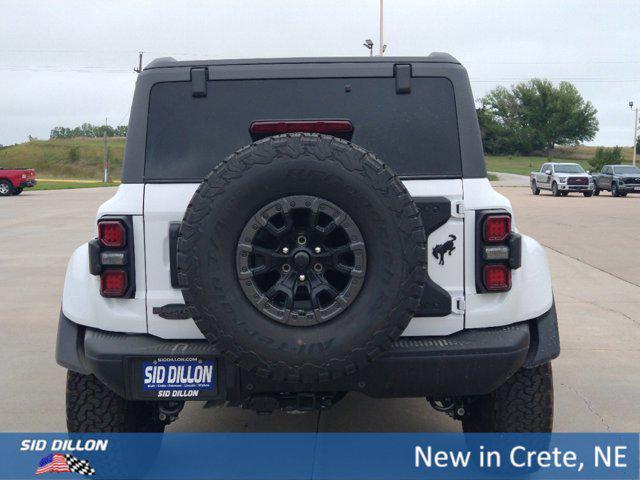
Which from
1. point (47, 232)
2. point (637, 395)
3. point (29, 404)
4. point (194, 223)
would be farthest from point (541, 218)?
point (194, 223)

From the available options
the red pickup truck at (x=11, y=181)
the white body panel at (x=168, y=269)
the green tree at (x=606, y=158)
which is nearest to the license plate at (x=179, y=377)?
the white body panel at (x=168, y=269)

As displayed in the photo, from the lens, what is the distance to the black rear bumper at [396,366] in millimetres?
3291

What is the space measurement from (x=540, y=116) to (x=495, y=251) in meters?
128

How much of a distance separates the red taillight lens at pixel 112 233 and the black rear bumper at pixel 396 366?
0.41 meters

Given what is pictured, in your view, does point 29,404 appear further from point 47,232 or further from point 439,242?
point 47,232

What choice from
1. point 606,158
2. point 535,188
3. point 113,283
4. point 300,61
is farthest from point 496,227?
point 606,158

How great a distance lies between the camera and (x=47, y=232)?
56.1 ft

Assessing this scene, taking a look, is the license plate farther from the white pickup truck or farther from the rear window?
the white pickup truck

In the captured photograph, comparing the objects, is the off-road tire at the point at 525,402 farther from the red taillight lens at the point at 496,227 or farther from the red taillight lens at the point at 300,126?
the red taillight lens at the point at 300,126

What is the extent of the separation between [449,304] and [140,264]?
1.34 metres

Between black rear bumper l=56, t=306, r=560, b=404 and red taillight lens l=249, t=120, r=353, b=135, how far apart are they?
0.95m

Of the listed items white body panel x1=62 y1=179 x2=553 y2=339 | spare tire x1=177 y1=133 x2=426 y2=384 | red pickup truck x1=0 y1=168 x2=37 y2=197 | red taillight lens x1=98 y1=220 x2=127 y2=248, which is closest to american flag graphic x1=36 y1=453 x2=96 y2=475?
white body panel x1=62 y1=179 x2=553 y2=339

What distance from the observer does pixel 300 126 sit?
3391 millimetres

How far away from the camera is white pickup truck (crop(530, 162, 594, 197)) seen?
35656 millimetres
